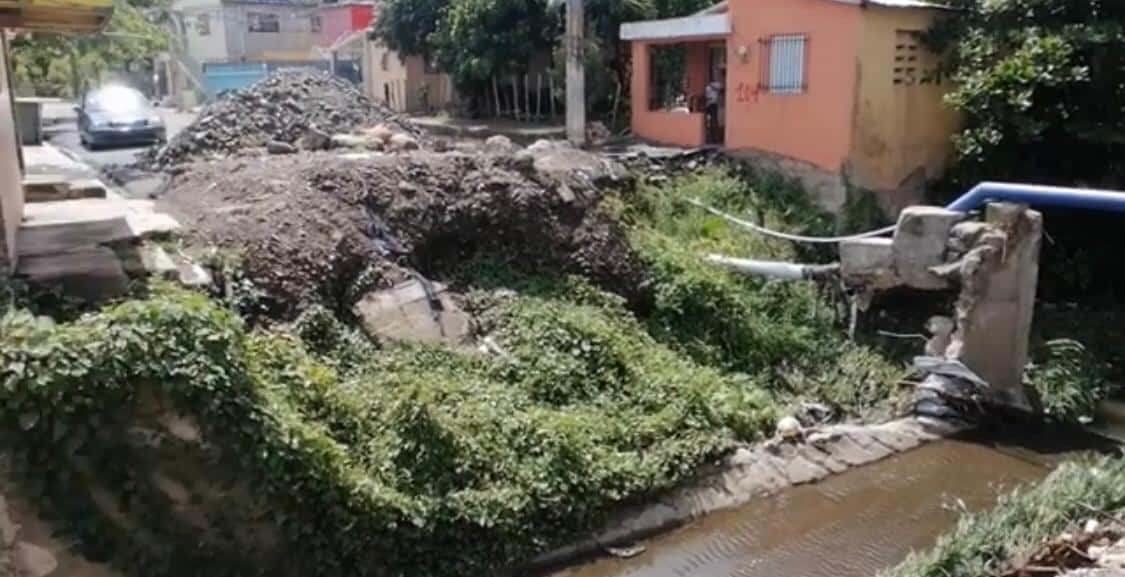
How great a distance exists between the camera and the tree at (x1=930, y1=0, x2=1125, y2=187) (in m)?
10.8

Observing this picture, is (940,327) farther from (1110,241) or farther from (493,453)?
(493,453)

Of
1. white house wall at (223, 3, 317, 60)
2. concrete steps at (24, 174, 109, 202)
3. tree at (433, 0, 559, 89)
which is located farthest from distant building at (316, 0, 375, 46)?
concrete steps at (24, 174, 109, 202)

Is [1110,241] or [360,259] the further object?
[1110,241]

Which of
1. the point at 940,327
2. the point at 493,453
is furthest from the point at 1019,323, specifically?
the point at 493,453

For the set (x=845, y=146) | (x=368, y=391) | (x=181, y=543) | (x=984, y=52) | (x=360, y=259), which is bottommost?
(x=181, y=543)

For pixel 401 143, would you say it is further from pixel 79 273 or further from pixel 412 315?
pixel 79 273

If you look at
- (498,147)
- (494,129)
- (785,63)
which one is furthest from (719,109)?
(494,129)

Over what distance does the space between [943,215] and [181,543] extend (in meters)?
7.67

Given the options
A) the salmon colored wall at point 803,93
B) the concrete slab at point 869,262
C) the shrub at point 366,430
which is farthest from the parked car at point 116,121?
the concrete slab at point 869,262

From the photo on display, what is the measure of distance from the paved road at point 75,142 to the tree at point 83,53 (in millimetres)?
1259

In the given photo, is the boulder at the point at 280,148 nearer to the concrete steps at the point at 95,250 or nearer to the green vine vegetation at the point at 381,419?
the concrete steps at the point at 95,250

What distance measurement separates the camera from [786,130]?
12.7 meters

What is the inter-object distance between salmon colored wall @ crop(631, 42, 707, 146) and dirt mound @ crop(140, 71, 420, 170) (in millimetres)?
3765

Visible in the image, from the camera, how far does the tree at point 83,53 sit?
80.2 ft
